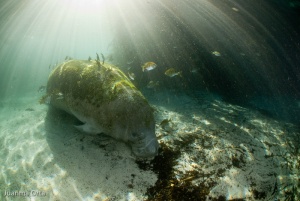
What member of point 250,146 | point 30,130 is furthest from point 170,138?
point 30,130

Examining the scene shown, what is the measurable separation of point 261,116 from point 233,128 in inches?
108

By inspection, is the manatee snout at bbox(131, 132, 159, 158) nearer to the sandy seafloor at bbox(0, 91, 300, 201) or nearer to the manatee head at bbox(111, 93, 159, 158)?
the manatee head at bbox(111, 93, 159, 158)

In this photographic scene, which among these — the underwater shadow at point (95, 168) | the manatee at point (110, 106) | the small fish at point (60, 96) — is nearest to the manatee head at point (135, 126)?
the manatee at point (110, 106)

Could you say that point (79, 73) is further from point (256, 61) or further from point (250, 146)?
point (256, 61)

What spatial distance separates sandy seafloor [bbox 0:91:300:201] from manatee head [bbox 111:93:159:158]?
0.41 m

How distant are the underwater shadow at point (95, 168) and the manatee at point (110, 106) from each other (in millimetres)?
478

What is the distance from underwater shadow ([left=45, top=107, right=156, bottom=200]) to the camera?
4.24 meters

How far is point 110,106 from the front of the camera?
201 inches

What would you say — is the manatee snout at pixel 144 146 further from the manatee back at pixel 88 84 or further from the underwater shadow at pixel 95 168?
the manatee back at pixel 88 84

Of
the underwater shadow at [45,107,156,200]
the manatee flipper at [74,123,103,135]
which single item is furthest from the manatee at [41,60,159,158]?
the underwater shadow at [45,107,156,200]

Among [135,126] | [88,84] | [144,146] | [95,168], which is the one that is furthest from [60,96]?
[144,146]

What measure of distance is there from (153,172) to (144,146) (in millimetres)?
620

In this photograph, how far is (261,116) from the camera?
8.99m

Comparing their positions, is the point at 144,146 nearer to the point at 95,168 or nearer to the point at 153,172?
the point at 153,172
